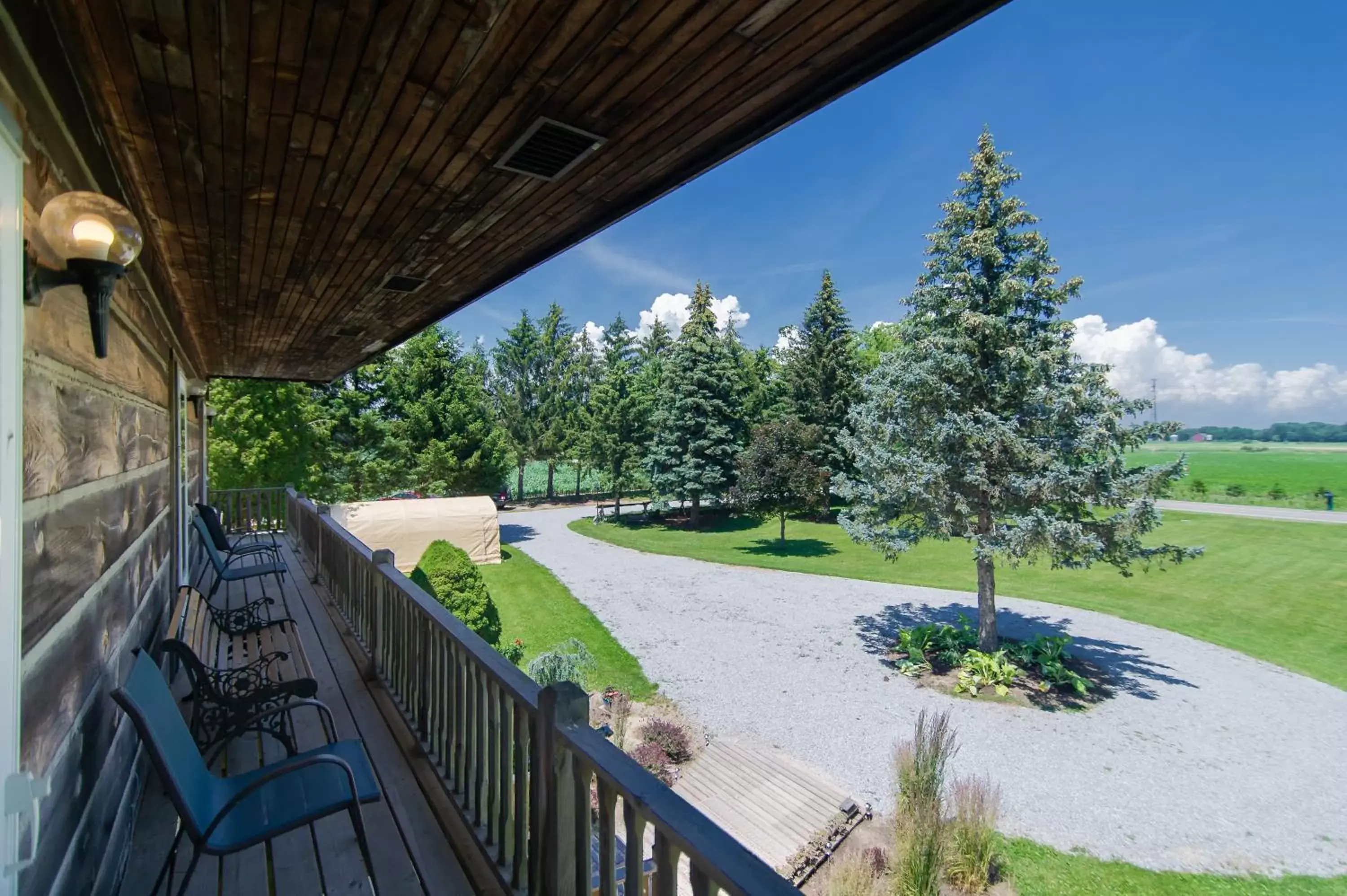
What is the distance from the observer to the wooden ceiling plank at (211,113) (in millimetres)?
1513

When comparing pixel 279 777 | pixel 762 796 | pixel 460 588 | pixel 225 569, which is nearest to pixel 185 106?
pixel 279 777

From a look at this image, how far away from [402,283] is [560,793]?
329cm

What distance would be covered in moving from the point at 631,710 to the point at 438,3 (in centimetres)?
807

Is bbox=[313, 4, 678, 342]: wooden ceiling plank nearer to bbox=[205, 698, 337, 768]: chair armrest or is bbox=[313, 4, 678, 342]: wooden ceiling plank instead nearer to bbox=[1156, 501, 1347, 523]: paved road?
bbox=[205, 698, 337, 768]: chair armrest

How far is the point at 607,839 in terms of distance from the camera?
1449 millimetres

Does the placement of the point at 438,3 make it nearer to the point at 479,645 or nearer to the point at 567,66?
the point at 567,66

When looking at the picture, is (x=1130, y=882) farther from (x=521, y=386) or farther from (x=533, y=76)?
(x=521, y=386)

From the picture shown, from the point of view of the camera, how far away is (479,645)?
2170 mm

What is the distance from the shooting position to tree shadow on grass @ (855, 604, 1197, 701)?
378 inches

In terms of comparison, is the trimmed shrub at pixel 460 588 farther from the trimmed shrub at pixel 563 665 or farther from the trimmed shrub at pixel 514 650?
the trimmed shrub at pixel 563 665

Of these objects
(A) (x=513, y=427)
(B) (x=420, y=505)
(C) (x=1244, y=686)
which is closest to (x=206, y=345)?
(B) (x=420, y=505)

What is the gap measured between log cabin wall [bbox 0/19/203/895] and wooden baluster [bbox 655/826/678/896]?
1.15 meters

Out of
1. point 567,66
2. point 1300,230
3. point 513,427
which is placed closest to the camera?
point 567,66

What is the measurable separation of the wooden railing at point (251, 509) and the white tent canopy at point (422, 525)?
11.1 ft
